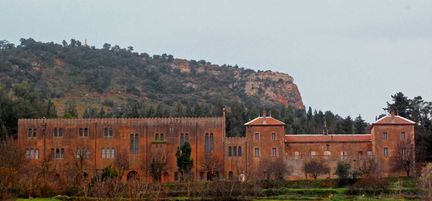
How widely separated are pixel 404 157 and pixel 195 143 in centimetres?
1651

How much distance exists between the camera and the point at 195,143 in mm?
65562

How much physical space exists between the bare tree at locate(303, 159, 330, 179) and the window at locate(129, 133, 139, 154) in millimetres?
13670

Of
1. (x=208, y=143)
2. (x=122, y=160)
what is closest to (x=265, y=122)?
(x=208, y=143)

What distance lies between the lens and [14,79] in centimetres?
11406

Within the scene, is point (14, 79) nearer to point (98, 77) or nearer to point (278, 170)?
point (98, 77)

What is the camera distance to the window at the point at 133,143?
65.7 meters

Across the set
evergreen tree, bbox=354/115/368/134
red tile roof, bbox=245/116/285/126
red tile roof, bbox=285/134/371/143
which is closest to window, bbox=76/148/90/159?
red tile roof, bbox=245/116/285/126

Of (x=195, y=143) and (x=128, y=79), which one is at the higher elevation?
(x=128, y=79)

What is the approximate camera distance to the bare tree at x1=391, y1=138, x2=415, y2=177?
6066 cm

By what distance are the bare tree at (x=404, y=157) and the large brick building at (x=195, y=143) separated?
86 centimetres

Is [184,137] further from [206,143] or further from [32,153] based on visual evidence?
[32,153]

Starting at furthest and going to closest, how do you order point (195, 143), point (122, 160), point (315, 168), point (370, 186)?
point (195, 143) < point (122, 160) < point (315, 168) < point (370, 186)

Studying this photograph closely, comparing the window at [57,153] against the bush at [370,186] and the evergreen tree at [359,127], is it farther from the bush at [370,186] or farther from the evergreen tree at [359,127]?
the evergreen tree at [359,127]

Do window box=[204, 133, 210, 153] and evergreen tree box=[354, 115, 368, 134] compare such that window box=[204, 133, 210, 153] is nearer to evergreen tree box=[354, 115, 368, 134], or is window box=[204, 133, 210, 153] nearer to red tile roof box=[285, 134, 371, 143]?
red tile roof box=[285, 134, 371, 143]
